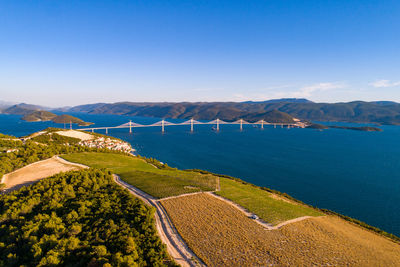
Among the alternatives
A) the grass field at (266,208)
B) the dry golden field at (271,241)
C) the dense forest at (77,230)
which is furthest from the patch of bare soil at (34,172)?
the grass field at (266,208)

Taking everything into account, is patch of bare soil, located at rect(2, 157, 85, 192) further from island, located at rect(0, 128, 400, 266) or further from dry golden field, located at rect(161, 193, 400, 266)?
dry golden field, located at rect(161, 193, 400, 266)

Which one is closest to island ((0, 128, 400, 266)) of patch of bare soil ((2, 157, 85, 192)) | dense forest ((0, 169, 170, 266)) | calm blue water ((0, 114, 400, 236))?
dense forest ((0, 169, 170, 266))

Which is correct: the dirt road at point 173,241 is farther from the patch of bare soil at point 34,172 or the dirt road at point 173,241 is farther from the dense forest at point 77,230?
the patch of bare soil at point 34,172

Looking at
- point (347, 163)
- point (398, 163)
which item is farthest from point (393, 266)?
point (398, 163)

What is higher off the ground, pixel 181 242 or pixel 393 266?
pixel 181 242

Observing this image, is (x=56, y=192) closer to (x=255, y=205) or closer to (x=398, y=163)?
(x=255, y=205)
